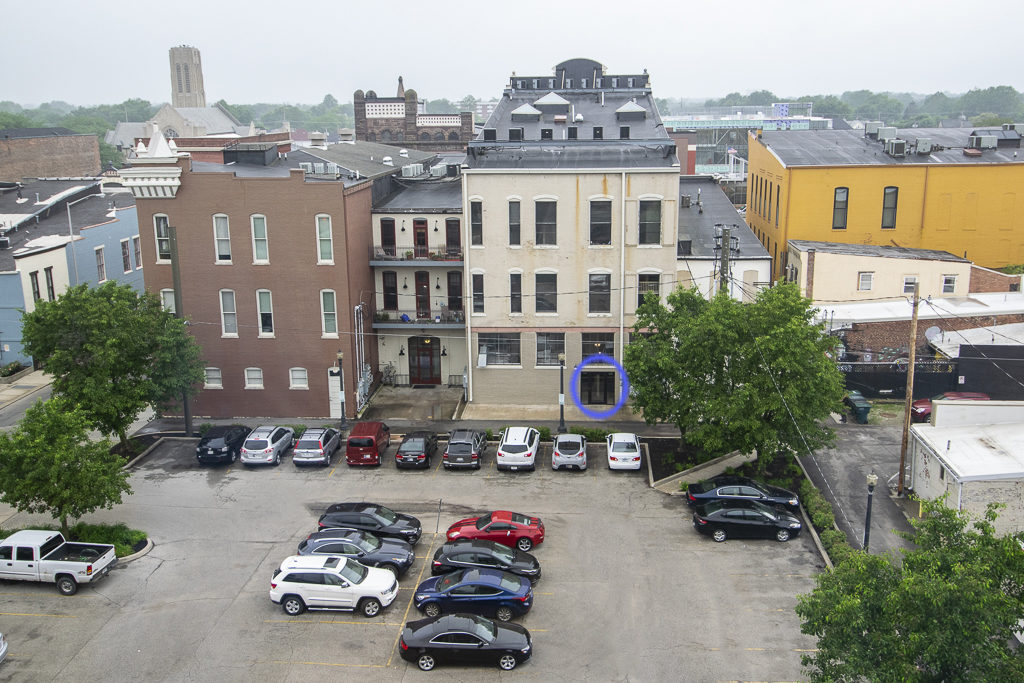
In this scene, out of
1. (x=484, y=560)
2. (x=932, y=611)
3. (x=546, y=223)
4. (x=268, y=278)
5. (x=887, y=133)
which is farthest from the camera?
(x=887, y=133)

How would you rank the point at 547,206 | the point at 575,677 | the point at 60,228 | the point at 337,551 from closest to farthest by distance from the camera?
the point at 575,677 → the point at 337,551 → the point at 547,206 → the point at 60,228

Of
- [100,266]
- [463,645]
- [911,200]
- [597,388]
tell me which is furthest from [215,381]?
[911,200]

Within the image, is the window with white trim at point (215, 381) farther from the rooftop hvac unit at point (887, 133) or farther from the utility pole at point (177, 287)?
the rooftop hvac unit at point (887, 133)

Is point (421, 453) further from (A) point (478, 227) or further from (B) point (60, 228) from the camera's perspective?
(B) point (60, 228)

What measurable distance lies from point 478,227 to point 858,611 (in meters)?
29.5

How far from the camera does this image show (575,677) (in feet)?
73.6

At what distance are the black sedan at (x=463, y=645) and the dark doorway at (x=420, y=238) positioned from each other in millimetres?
26023

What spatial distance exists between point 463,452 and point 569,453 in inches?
177

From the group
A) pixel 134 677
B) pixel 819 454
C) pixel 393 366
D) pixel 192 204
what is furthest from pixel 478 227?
pixel 134 677

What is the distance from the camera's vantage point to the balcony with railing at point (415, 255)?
45.3 m

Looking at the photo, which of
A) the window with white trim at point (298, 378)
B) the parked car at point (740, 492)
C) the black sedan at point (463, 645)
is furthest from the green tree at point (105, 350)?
the parked car at point (740, 492)

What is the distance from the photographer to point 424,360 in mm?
47500

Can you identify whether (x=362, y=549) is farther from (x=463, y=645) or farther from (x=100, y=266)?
(x=100, y=266)

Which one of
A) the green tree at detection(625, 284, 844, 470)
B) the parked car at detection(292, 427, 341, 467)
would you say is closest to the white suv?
the parked car at detection(292, 427, 341, 467)
